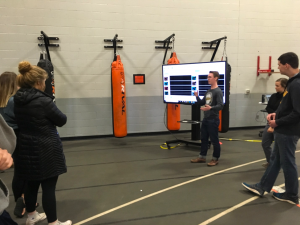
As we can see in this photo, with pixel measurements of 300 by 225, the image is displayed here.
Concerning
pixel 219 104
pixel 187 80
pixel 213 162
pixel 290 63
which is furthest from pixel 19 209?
pixel 187 80

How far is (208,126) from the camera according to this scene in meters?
3.32

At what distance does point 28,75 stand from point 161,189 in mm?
1890

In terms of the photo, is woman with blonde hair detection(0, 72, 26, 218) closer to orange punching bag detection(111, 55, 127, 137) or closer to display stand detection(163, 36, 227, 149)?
orange punching bag detection(111, 55, 127, 137)

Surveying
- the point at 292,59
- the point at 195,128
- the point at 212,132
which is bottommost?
the point at 195,128

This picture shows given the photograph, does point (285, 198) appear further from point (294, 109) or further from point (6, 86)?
point (6, 86)

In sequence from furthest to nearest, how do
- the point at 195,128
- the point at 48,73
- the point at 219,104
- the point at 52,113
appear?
the point at 195,128 < the point at 48,73 < the point at 219,104 < the point at 52,113

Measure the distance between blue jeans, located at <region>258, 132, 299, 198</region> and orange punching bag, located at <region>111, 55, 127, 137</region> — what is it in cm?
281

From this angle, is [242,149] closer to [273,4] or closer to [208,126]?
[208,126]

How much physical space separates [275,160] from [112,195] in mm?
1808

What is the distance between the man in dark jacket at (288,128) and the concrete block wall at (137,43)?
343 cm

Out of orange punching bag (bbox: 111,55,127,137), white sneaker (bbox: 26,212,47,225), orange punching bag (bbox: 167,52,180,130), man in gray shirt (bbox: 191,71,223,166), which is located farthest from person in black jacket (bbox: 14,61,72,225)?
orange punching bag (bbox: 167,52,180,130)

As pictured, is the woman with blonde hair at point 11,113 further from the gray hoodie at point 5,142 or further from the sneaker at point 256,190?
the sneaker at point 256,190

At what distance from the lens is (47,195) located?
5.79 feet

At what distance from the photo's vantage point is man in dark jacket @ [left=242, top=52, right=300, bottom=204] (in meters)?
→ 2.08
